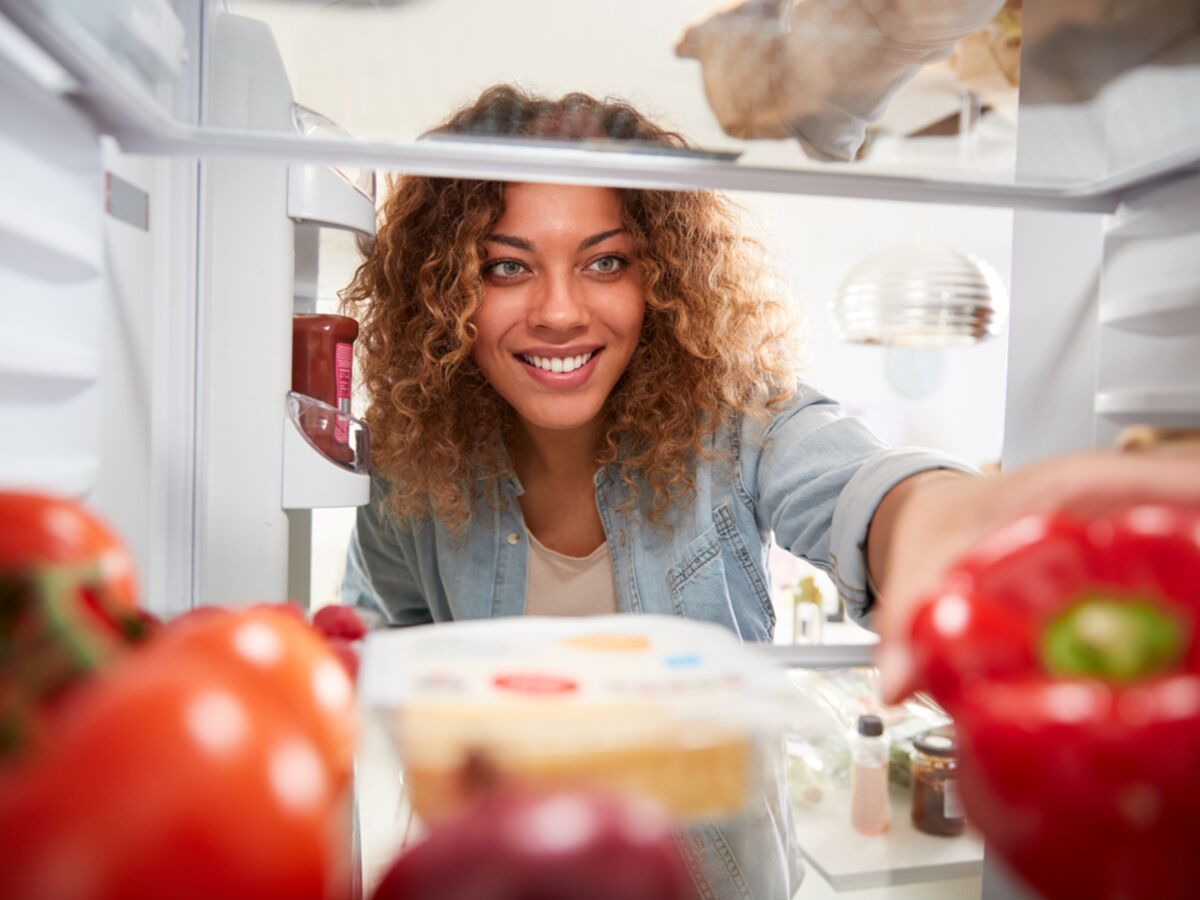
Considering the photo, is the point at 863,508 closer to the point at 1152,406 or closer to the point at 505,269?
the point at 1152,406

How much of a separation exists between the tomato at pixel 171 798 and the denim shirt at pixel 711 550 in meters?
0.69

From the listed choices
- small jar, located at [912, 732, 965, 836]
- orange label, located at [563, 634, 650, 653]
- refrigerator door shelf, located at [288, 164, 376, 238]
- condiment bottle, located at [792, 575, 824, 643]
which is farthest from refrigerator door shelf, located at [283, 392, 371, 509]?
condiment bottle, located at [792, 575, 824, 643]

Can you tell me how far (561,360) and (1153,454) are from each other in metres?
0.90

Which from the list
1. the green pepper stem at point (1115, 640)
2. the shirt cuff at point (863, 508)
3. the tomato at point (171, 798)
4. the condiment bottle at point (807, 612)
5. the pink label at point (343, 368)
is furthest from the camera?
the condiment bottle at point (807, 612)

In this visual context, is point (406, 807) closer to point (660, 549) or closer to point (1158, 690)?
point (1158, 690)

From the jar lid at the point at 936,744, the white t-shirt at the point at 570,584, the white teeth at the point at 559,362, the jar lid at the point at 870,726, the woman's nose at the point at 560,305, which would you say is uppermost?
the woman's nose at the point at 560,305

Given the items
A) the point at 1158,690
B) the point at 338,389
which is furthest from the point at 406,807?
the point at 338,389

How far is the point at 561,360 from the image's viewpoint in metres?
1.28

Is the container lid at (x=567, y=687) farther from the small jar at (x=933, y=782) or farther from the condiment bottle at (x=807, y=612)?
the condiment bottle at (x=807, y=612)

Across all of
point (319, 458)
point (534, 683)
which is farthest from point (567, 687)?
point (319, 458)

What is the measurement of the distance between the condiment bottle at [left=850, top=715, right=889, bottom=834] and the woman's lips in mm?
599

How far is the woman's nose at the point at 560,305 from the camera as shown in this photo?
1.19 meters

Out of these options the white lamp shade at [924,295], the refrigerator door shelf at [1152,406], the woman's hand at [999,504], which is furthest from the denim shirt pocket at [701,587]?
the white lamp shade at [924,295]

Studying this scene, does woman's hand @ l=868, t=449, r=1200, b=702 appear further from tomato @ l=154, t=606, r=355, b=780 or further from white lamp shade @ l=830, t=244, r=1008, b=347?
white lamp shade @ l=830, t=244, r=1008, b=347
